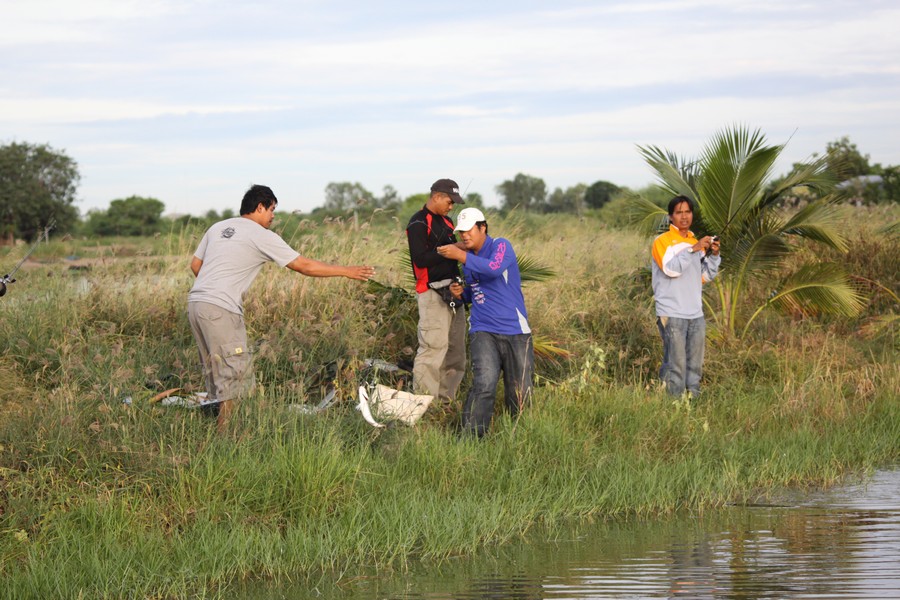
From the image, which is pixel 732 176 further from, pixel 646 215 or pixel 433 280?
pixel 433 280

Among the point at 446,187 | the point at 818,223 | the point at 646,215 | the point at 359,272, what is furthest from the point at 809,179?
the point at 359,272

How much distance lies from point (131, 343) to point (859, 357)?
7378mm

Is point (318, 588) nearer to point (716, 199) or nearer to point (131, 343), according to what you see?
point (131, 343)

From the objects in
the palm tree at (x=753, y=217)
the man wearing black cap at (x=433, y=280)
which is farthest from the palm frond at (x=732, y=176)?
the man wearing black cap at (x=433, y=280)

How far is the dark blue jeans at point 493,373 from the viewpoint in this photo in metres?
7.68

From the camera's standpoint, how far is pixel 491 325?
7742mm

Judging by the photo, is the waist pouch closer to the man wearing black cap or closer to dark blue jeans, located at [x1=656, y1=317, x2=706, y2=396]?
the man wearing black cap

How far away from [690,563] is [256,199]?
12.6 ft

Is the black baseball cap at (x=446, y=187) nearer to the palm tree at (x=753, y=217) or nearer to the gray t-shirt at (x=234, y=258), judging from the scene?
the gray t-shirt at (x=234, y=258)

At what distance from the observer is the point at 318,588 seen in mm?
5270

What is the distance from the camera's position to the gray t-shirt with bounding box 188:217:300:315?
23.5ft

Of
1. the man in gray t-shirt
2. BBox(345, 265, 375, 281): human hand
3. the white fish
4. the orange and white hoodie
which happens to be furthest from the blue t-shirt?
the orange and white hoodie

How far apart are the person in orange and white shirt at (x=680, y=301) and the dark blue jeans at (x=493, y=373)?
57.9 inches

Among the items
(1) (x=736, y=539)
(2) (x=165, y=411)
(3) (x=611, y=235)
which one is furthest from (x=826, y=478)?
(3) (x=611, y=235)
